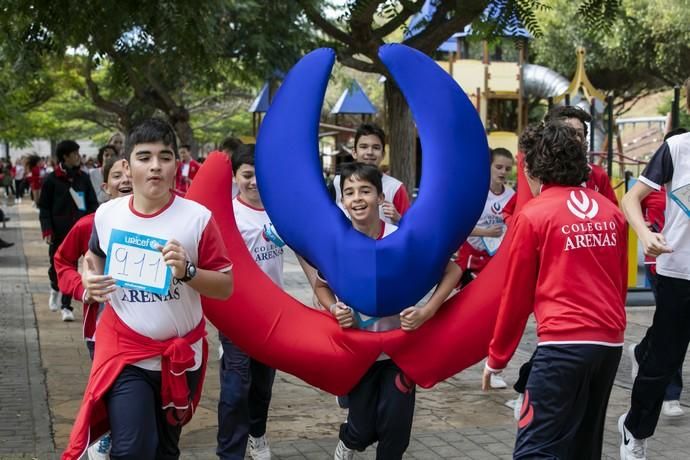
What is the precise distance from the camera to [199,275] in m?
4.29

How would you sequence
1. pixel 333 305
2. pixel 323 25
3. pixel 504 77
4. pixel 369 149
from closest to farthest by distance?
1. pixel 333 305
2. pixel 369 149
3. pixel 323 25
4. pixel 504 77

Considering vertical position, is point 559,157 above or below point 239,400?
above

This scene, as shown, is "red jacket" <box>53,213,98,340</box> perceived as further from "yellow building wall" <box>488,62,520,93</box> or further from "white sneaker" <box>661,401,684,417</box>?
"yellow building wall" <box>488,62,520,93</box>

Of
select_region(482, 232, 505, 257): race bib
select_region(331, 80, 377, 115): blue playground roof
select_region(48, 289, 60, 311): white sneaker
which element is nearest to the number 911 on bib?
select_region(482, 232, 505, 257): race bib

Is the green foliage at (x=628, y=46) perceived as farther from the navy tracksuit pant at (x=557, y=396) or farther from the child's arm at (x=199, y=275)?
the child's arm at (x=199, y=275)

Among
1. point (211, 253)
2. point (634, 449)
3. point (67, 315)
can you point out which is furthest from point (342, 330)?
point (67, 315)

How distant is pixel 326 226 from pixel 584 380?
1416 millimetres

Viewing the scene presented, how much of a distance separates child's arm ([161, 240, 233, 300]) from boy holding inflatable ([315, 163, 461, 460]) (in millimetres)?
735

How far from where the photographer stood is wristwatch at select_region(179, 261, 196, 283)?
13.8 feet

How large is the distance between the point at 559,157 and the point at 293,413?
3513 mm

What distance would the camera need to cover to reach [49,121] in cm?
3891

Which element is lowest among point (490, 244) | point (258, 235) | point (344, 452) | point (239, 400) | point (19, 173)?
point (19, 173)

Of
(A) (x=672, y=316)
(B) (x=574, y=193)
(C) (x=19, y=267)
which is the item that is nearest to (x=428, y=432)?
(A) (x=672, y=316)

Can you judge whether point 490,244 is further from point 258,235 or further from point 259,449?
point 259,449
